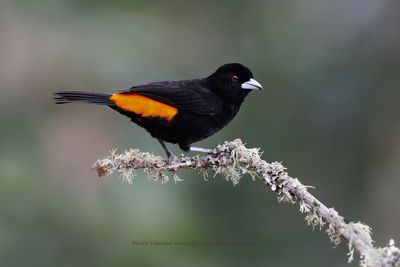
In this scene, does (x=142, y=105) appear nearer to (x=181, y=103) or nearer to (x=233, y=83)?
(x=181, y=103)

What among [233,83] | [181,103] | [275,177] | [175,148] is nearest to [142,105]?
[181,103]

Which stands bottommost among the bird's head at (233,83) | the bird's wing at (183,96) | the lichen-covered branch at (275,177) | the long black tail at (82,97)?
the lichen-covered branch at (275,177)

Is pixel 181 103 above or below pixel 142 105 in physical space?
above

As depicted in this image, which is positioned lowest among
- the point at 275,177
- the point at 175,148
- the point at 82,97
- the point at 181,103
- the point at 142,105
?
the point at 275,177

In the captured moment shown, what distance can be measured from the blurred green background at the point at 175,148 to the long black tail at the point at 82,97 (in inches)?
81.4

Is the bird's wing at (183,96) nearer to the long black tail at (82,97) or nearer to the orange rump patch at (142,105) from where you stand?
the orange rump patch at (142,105)

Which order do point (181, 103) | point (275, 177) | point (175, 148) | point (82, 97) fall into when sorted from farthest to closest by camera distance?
1. point (175, 148)
2. point (181, 103)
3. point (82, 97)
4. point (275, 177)

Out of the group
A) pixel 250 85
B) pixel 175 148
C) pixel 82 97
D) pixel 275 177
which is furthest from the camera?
pixel 175 148

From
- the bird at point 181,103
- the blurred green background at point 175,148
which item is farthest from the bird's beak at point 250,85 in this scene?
the blurred green background at point 175,148

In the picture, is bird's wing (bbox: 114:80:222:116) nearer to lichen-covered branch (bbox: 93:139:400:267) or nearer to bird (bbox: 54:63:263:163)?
bird (bbox: 54:63:263:163)

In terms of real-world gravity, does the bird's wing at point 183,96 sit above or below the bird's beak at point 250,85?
below

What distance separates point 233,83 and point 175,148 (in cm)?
176

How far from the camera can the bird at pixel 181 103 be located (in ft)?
15.5

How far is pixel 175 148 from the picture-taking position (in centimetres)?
687
